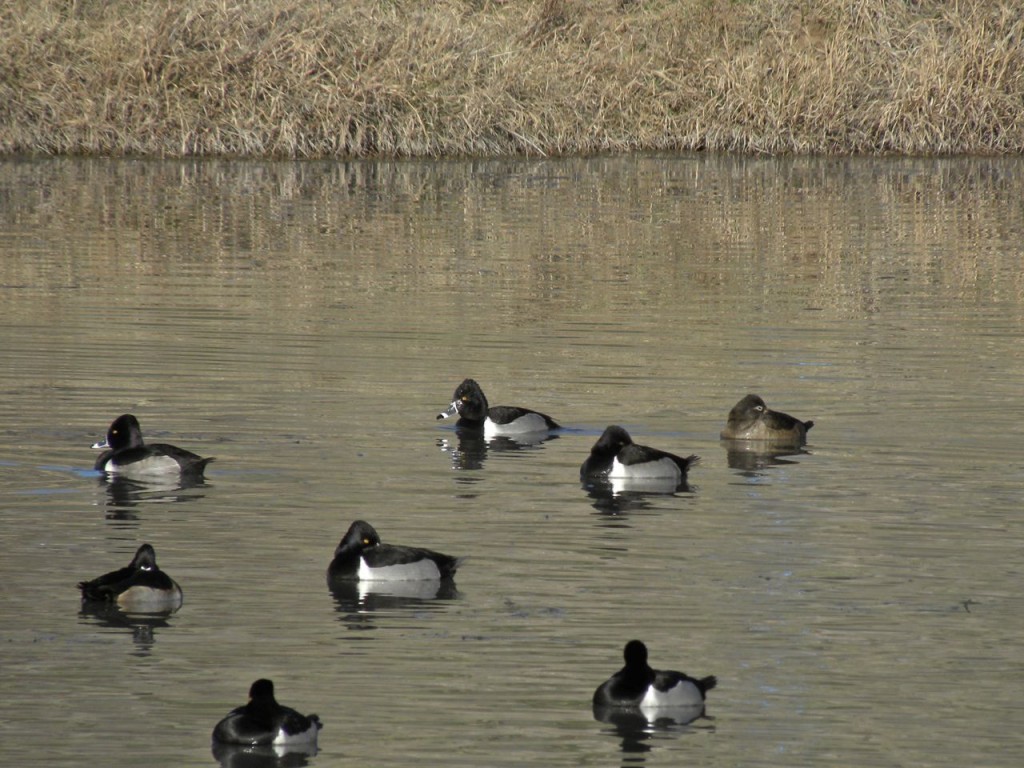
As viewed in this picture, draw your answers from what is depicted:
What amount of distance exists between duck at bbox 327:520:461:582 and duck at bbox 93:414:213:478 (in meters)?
3.09

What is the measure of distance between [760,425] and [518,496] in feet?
8.76

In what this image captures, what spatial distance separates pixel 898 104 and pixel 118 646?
37744 millimetres

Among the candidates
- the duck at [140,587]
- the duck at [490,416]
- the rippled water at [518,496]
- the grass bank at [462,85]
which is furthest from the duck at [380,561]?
the grass bank at [462,85]

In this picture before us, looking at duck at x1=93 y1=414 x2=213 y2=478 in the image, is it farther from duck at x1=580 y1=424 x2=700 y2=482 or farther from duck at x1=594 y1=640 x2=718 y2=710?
duck at x1=594 y1=640 x2=718 y2=710

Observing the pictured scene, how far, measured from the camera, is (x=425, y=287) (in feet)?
85.1

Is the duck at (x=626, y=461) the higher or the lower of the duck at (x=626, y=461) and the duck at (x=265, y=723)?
the higher

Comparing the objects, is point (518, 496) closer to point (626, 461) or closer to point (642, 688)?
point (626, 461)

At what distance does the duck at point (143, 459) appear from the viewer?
47.1ft

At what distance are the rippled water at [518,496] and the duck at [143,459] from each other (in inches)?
8.1

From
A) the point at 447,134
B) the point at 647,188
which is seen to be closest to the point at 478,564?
the point at 647,188

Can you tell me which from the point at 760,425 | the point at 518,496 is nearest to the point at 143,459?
the point at 518,496

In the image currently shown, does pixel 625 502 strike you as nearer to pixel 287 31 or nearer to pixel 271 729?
pixel 271 729

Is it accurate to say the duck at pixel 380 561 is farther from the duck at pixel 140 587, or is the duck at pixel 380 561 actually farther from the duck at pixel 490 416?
the duck at pixel 490 416

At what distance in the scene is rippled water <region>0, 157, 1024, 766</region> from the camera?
9297 mm
